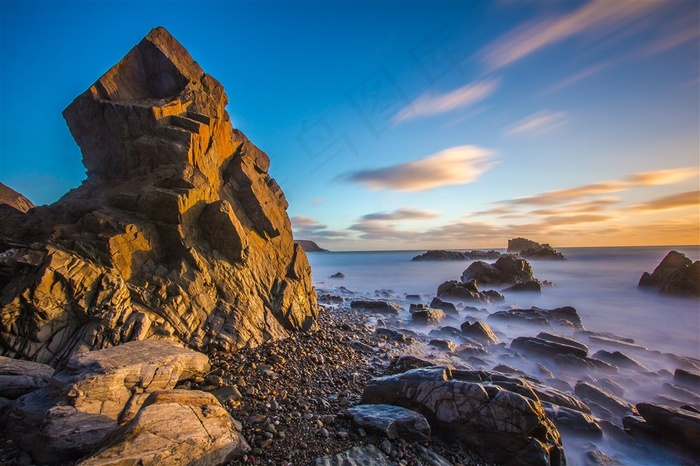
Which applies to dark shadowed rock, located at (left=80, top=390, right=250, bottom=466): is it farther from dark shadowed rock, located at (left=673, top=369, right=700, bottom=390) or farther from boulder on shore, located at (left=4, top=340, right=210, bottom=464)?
dark shadowed rock, located at (left=673, top=369, right=700, bottom=390)

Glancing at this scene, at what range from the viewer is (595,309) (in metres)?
28.9

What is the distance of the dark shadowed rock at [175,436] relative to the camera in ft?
Result: 14.9

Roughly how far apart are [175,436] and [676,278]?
50.7 m

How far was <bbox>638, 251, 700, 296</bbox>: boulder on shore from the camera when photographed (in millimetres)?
32594

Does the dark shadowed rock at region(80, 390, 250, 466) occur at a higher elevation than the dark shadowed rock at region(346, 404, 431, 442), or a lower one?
higher

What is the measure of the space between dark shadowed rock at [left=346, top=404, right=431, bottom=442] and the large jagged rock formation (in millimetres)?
5847

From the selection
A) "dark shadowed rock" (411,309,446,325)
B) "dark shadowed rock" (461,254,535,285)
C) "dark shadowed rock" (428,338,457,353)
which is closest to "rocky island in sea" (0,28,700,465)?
"dark shadowed rock" (428,338,457,353)

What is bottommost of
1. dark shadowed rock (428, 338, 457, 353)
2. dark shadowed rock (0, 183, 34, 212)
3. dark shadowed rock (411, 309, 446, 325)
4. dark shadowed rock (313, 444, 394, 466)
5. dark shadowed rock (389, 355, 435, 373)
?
dark shadowed rock (428, 338, 457, 353)

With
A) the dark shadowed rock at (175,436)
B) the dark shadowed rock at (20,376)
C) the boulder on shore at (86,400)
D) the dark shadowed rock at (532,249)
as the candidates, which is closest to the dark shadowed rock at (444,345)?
the dark shadowed rock at (175,436)

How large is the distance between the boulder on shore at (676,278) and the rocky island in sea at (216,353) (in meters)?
26.0

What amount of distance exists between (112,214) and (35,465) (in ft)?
27.0

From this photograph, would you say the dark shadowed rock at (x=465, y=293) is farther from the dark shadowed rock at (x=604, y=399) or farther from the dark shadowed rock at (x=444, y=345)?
the dark shadowed rock at (x=604, y=399)

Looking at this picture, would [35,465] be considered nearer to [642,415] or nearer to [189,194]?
[189,194]

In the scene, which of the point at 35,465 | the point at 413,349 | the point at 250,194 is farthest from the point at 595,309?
the point at 35,465
